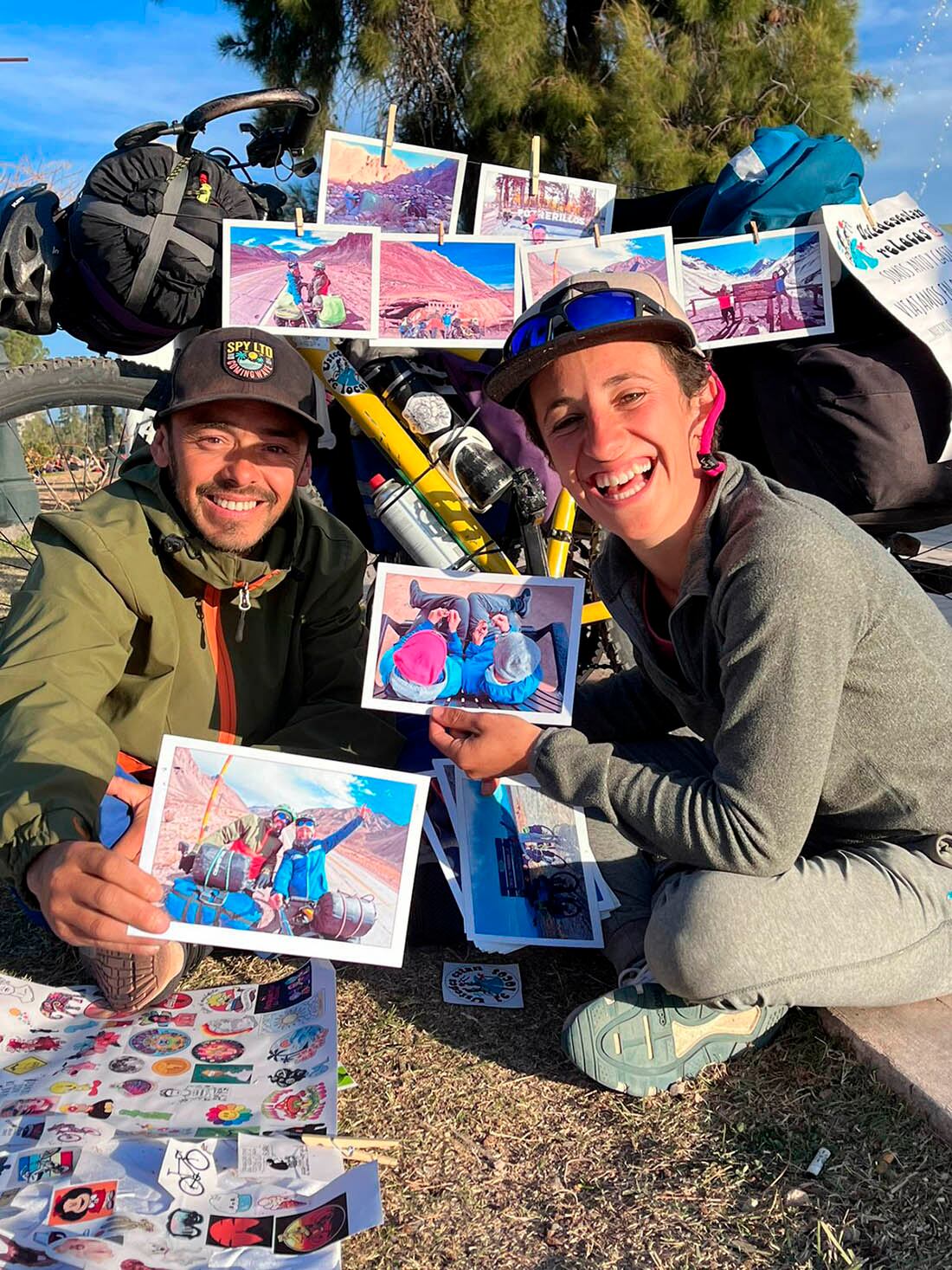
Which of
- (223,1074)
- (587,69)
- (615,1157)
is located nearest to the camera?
(615,1157)

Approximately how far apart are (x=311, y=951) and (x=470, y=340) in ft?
5.69

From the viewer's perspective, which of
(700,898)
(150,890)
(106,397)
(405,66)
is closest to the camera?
(150,890)

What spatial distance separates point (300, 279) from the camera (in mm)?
2674

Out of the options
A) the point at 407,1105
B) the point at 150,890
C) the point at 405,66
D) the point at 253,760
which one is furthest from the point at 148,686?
the point at 405,66

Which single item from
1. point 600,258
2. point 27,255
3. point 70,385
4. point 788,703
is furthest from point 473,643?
point 70,385

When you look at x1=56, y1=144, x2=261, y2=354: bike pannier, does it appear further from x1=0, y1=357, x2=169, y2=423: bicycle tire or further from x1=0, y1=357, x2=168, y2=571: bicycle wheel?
x1=0, y1=357, x2=169, y2=423: bicycle tire

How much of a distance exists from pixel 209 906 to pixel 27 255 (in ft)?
6.67

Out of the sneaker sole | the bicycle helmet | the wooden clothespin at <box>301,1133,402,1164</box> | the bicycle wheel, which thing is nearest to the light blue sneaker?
the sneaker sole

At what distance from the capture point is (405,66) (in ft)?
19.2

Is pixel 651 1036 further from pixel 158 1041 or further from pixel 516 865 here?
pixel 158 1041

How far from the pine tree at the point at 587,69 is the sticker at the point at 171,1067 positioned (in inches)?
204

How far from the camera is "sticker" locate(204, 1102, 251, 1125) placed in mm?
1545

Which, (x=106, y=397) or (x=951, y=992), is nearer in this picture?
(x=951, y=992)

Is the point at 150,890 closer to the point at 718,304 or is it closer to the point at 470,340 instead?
the point at 470,340
